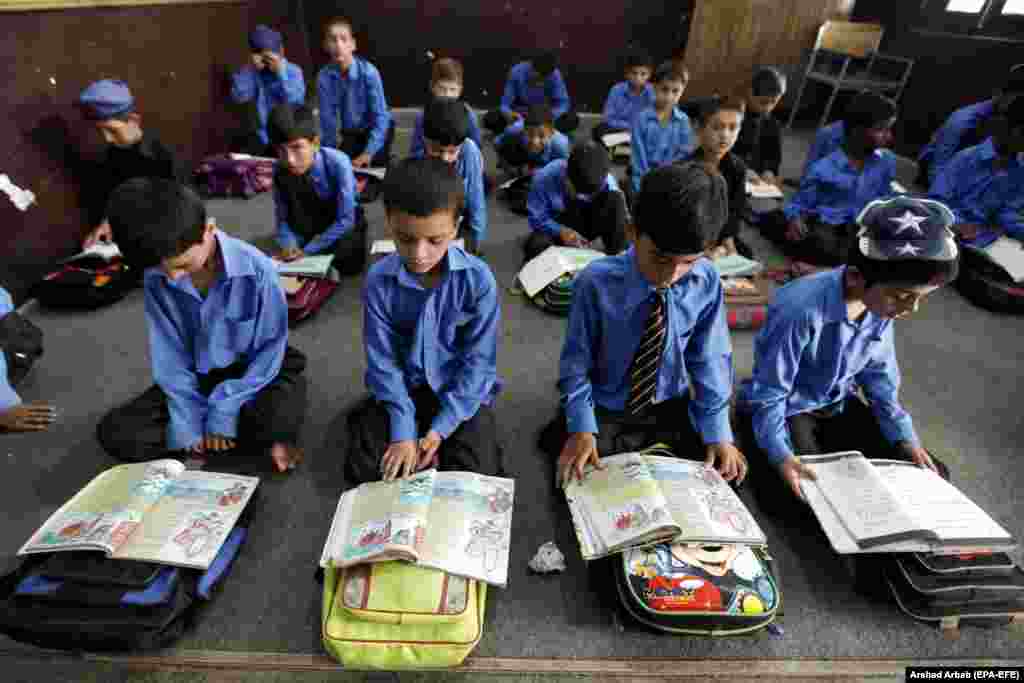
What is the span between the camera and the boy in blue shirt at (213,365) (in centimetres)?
124

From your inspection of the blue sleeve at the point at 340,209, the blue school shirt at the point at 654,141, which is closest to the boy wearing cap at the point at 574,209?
the blue school shirt at the point at 654,141

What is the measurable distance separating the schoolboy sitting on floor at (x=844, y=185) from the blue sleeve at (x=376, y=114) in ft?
8.04

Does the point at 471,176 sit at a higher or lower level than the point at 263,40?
lower

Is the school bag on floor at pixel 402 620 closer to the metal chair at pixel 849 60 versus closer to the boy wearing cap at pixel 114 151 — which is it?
the boy wearing cap at pixel 114 151

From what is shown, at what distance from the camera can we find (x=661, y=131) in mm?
2807

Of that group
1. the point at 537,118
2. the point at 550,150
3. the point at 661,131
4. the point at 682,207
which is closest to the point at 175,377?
the point at 682,207

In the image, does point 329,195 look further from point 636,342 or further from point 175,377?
point 636,342

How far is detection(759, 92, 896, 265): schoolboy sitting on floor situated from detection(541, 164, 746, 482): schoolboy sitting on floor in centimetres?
156

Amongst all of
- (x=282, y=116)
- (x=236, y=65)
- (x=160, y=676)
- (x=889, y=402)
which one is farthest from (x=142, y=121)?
(x=889, y=402)

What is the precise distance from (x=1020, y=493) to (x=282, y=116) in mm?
2791

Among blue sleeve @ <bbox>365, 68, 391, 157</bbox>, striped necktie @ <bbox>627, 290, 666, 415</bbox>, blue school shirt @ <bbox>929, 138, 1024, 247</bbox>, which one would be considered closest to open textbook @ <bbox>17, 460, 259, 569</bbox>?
striped necktie @ <bbox>627, 290, 666, 415</bbox>

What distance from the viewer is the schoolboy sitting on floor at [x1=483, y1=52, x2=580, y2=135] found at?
3773 mm

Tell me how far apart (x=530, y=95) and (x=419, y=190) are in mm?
3224

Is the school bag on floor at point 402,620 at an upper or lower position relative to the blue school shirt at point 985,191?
lower
